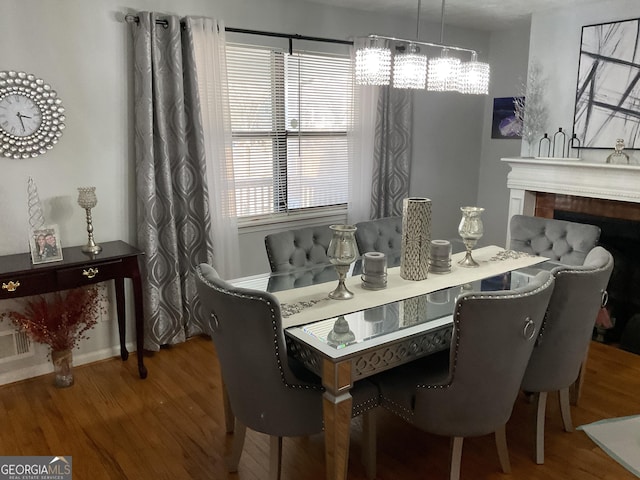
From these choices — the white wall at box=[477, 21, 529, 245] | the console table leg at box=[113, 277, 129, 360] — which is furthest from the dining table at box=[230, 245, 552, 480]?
the white wall at box=[477, 21, 529, 245]

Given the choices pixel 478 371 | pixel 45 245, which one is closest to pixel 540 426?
pixel 478 371

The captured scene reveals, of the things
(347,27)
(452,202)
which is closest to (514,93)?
(452,202)

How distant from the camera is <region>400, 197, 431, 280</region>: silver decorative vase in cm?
249

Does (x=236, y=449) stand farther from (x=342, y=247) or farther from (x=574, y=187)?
(x=574, y=187)

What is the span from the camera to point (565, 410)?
2568mm

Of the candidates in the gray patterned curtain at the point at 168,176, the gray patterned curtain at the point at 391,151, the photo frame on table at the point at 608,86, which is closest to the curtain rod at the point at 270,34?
the gray patterned curtain at the point at 168,176

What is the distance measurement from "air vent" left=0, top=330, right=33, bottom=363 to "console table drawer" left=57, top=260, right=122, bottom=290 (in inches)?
22.3

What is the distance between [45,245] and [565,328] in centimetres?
270

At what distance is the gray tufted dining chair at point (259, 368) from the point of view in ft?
5.94

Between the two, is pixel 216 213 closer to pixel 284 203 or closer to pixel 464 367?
pixel 284 203

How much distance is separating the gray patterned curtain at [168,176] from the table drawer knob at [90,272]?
1.45ft

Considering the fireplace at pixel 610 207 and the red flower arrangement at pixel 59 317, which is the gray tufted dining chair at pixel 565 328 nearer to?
the fireplace at pixel 610 207

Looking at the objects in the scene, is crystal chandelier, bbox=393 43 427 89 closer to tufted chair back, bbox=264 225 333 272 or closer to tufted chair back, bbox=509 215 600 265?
tufted chair back, bbox=264 225 333 272

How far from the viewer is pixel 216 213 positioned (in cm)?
364
